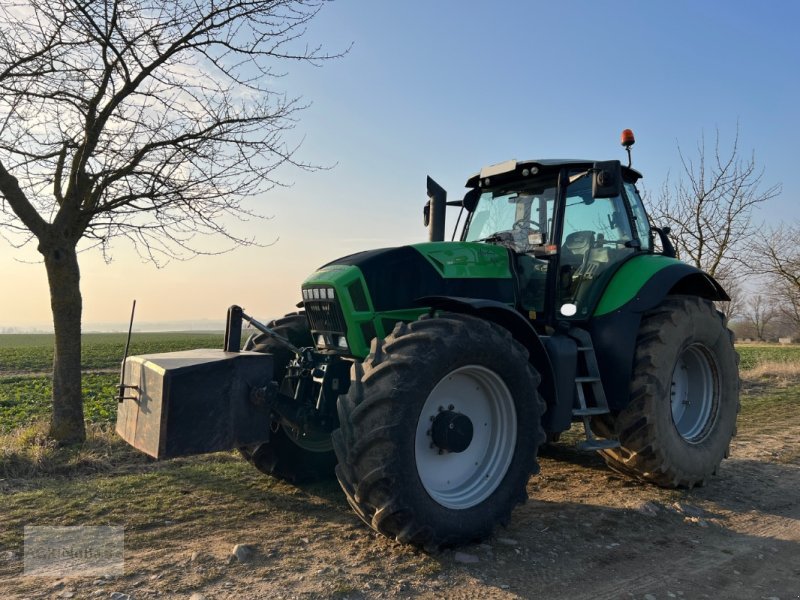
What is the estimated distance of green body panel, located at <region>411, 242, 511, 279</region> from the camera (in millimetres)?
4514

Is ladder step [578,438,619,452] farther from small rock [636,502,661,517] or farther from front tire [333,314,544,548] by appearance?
front tire [333,314,544,548]

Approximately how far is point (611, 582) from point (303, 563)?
166cm

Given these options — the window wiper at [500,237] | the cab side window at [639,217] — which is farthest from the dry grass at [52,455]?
the cab side window at [639,217]

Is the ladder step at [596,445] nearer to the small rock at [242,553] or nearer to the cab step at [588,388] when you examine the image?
the cab step at [588,388]

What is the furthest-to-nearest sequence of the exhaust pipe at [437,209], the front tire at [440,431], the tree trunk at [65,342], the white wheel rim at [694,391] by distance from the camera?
the tree trunk at [65,342] < the white wheel rim at [694,391] < the exhaust pipe at [437,209] < the front tire at [440,431]

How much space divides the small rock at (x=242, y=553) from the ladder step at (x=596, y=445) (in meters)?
2.29

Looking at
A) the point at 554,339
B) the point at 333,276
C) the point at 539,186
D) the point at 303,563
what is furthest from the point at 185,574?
the point at 539,186

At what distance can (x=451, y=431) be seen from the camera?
3.70 metres

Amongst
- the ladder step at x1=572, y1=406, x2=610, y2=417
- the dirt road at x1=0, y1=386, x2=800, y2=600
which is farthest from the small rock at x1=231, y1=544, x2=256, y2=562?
the ladder step at x1=572, y1=406, x2=610, y2=417

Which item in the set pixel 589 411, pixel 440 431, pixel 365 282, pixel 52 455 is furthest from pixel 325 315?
pixel 52 455

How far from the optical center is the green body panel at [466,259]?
14.8 feet

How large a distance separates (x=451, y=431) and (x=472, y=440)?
13.2 inches

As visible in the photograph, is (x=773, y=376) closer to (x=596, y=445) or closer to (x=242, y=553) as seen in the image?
(x=596, y=445)

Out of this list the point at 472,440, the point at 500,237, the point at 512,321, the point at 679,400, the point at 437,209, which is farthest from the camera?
the point at 679,400
